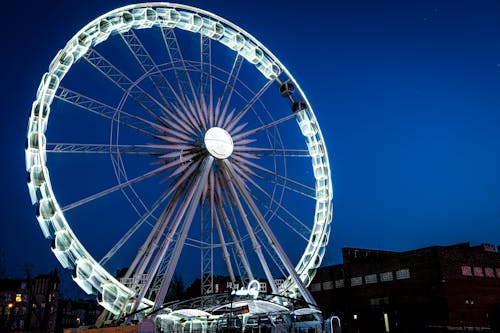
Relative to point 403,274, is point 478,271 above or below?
above

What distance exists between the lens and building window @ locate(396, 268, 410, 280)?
40750 mm

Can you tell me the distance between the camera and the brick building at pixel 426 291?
123 feet

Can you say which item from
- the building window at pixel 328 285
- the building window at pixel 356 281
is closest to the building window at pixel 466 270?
the building window at pixel 356 281

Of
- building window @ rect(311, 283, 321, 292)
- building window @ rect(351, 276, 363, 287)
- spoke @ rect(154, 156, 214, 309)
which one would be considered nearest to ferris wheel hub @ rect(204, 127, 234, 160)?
spoke @ rect(154, 156, 214, 309)

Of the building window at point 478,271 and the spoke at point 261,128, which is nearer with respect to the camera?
the spoke at point 261,128

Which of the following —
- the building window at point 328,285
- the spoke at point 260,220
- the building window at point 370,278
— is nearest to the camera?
the spoke at point 260,220

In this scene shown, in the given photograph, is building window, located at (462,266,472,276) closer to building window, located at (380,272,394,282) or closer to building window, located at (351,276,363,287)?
building window, located at (380,272,394,282)

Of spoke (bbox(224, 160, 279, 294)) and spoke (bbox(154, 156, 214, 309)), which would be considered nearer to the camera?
spoke (bbox(154, 156, 214, 309))

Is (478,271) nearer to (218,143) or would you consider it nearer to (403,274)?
(403,274)

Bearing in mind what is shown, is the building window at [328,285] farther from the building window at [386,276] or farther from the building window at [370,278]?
the building window at [386,276]

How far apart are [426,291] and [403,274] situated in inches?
115

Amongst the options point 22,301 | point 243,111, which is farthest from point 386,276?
point 22,301

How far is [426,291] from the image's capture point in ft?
127

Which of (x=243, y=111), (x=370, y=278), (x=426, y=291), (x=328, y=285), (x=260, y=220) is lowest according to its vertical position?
(x=426, y=291)
